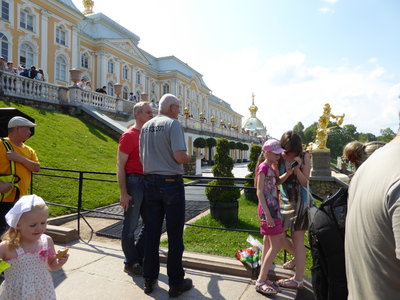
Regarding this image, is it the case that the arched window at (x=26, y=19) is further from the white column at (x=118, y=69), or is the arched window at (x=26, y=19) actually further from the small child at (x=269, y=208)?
the small child at (x=269, y=208)

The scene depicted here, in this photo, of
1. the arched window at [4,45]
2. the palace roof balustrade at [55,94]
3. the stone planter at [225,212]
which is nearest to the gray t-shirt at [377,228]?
the stone planter at [225,212]

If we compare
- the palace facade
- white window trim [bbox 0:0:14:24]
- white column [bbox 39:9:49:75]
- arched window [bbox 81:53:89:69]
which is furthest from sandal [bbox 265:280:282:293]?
arched window [bbox 81:53:89:69]

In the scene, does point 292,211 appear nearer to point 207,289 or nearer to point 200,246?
point 207,289

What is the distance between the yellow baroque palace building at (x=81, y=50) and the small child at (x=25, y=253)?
28.7 metres

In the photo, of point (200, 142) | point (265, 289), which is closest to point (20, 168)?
point (265, 289)

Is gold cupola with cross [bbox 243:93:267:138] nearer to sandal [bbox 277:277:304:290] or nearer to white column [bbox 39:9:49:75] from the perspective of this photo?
white column [bbox 39:9:49:75]

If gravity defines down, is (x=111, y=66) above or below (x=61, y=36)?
below

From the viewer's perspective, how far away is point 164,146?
305cm

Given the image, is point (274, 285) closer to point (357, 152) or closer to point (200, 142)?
point (357, 152)

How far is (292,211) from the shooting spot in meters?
3.20

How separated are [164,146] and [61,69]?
32.0m

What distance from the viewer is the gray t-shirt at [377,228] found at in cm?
108

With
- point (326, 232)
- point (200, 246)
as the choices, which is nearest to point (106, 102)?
point (200, 246)

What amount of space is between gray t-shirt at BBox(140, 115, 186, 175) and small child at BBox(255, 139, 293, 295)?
33.6 inches
